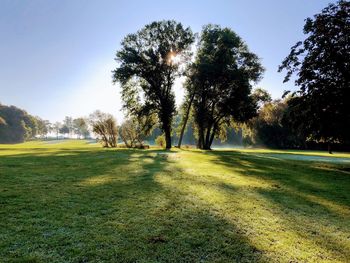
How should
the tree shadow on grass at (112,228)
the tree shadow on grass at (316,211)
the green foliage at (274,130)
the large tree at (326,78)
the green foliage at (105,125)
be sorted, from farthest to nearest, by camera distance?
the green foliage at (274,130)
the green foliage at (105,125)
the large tree at (326,78)
the tree shadow on grass at (316,211)
the tree shadow on grass at (112,228)

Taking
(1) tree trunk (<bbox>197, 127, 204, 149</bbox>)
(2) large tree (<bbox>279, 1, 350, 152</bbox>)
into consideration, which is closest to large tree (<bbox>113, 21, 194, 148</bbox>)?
(1) tree trunk (<bbox>197, 127, 204, 149</bbox>)

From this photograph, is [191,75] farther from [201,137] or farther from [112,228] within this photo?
[112,228]

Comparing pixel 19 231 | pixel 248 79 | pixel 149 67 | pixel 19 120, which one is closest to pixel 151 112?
Result: pixel 149 67

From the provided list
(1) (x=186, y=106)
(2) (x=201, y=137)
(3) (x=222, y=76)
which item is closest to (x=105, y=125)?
(1) (x=186, y=106)

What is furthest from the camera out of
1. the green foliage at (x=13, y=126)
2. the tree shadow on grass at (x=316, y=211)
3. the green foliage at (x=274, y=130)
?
the green foliage at (x=13, y=126)

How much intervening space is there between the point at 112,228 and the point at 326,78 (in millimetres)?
17673

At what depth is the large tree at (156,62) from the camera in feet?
127

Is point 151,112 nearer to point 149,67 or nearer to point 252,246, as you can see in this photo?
point 149,67

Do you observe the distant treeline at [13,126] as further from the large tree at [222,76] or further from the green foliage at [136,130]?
the large tree at [222,76]

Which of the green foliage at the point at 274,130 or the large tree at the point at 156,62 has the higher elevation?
the large tree at the point at 156,62

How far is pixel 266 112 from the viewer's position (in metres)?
61.3

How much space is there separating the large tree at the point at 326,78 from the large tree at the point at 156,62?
2361 centimetres

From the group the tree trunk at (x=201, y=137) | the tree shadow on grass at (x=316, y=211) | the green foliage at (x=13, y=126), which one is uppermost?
the green foliage at (x=13, y=126)

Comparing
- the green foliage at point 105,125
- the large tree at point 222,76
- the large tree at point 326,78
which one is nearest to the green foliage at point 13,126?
the green foliage at point 105,125
